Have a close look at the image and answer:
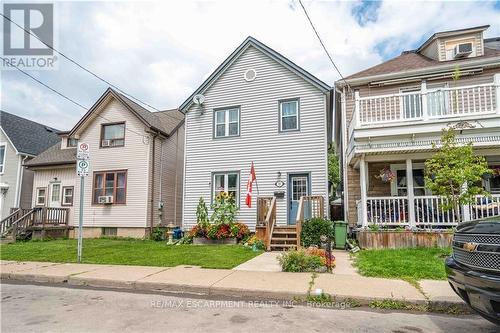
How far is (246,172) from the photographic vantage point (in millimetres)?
14922

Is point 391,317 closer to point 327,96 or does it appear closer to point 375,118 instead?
point 375,118

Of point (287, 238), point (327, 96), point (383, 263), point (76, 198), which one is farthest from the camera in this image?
point (76, 198)

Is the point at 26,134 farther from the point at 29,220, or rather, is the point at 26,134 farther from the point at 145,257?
the point at 145,257

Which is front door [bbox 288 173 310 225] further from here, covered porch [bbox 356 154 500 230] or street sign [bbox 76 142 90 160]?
street sign [bbox 76 142 90 160]

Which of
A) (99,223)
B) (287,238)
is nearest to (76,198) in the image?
(99,223)

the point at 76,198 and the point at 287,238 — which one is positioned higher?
the point at 76,198

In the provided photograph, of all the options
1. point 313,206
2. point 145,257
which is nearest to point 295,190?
point 313,206

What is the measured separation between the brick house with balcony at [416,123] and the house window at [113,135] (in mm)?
11523

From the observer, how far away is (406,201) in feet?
36.5

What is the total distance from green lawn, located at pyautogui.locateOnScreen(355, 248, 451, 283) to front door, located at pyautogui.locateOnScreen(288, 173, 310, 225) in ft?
14.7

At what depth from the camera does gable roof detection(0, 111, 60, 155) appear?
857 inches

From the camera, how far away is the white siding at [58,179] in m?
18.6

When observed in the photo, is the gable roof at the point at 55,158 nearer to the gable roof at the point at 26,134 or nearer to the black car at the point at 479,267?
the gable roof at the point at 26,134

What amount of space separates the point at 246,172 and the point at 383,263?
26.8 ft
